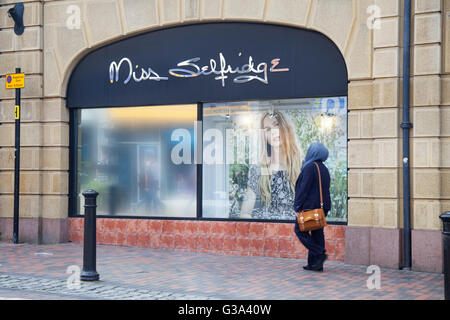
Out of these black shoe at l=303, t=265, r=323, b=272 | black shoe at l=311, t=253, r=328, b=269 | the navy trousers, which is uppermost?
the navy trousers

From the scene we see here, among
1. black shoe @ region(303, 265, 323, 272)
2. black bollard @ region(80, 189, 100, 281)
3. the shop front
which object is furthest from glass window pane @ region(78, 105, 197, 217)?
black bollard @ region(80, 189, 100, 281)

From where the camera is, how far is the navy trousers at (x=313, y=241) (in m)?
8.83

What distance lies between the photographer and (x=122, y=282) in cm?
793

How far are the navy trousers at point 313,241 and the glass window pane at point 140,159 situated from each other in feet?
9.36

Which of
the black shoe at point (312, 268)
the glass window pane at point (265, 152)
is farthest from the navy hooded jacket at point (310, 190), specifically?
the glass window pane at point (265, 152)

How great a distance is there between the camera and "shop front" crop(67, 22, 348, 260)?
1037 cm

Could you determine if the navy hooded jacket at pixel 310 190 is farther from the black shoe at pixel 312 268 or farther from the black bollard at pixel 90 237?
the black bollard at pixel 90 237

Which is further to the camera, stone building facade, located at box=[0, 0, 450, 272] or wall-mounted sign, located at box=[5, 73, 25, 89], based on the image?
wall-mounted sign, located at box=[5, 73, 25, 89]

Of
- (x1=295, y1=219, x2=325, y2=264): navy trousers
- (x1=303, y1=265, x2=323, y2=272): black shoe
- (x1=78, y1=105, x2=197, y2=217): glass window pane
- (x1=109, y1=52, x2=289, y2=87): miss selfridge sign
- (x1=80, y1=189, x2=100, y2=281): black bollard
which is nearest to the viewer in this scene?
(x1=80, y1=189, x2=100, y2=281): black bollard

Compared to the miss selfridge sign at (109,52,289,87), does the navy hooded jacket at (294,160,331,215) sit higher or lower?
lower

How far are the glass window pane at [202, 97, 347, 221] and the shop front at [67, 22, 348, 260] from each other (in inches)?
0.7

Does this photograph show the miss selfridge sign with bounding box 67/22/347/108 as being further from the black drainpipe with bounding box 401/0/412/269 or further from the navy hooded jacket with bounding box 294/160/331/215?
the navy hooded jacket with bounding box 294/160/331/215

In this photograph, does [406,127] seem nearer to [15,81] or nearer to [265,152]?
[265,152]

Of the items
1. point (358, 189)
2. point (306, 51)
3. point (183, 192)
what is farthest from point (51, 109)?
point (358, 189)
